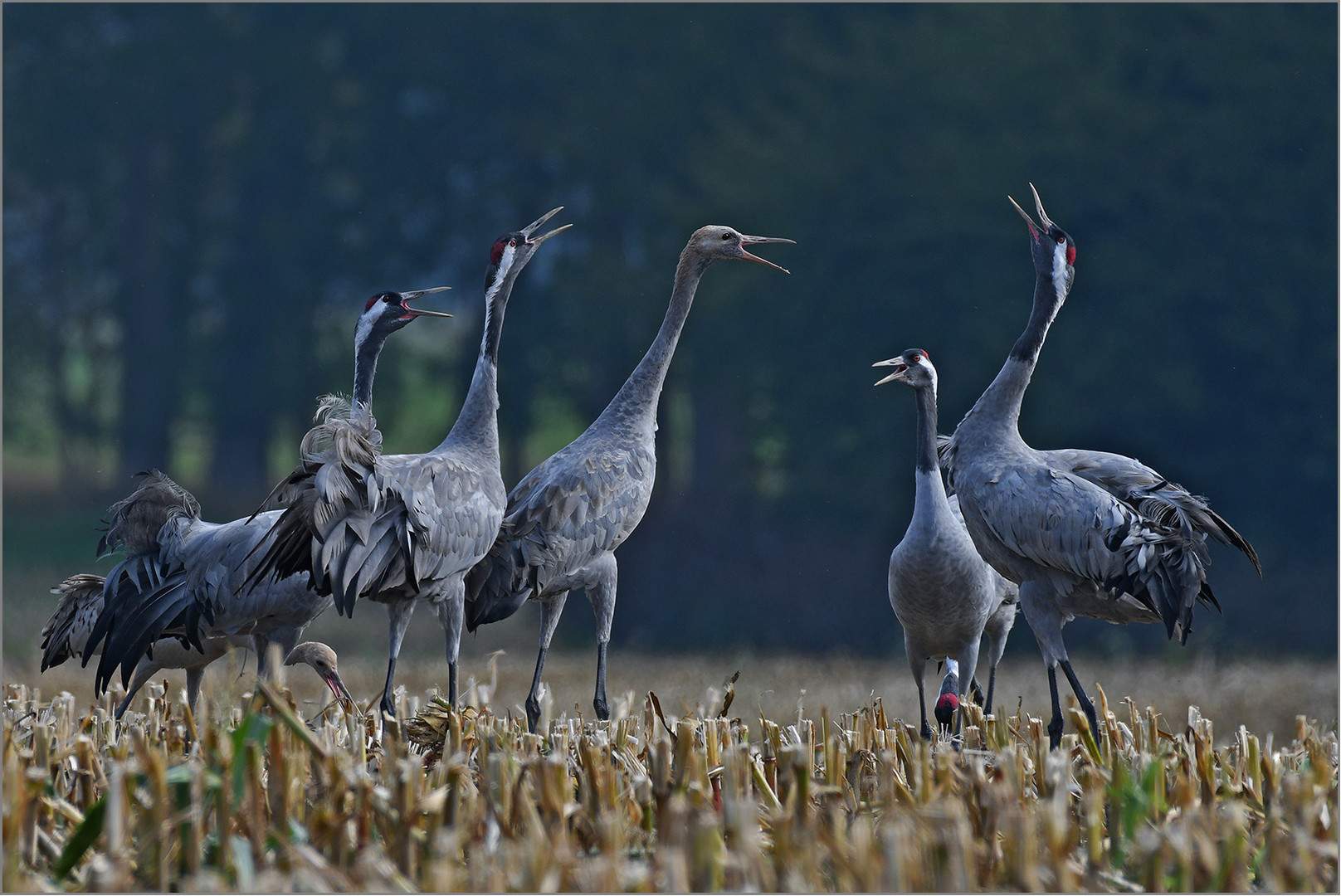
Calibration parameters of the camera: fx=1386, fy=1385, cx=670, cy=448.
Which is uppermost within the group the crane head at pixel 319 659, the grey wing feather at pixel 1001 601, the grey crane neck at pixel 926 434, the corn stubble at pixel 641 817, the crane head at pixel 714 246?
the crane head at pixel 714 246

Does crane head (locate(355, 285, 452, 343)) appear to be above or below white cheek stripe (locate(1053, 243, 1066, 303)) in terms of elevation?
below

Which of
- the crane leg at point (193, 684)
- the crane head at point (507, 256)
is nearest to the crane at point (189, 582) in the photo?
the crane head at point (507, 256)

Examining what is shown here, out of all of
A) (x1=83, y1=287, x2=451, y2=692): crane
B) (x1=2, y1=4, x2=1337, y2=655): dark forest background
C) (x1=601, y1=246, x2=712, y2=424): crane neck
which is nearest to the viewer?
(x1=83, y1=287, x2=451, y2=692): crane

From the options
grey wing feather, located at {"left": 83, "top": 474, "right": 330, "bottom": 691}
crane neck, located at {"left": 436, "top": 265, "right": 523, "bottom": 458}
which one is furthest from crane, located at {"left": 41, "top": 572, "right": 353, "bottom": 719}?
crane neck, located at {"left": 436, "top": 265, "right": 523, "bottom": 458}

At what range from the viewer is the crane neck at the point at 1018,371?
5168mm

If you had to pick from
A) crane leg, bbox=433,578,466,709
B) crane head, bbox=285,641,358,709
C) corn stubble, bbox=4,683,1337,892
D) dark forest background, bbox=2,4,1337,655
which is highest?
dark forest background, bbox=2,4,1337,655

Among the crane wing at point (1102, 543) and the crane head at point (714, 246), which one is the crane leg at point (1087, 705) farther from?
the crane head at point (714, 246)

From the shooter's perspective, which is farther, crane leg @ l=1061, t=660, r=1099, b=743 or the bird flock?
the bird flock

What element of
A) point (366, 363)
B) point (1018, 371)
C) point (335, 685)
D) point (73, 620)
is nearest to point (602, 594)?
point (335, 685)

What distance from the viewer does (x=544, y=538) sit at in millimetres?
5574

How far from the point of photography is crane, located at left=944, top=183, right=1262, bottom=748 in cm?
478

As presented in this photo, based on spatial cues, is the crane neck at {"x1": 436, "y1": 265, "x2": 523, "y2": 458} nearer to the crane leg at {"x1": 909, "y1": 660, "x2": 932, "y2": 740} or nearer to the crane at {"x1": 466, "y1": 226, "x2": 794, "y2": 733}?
the crane at {"x1": 466, "y1": 226, "x2": 794, "y2": 733}

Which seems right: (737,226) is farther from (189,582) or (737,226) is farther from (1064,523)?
(1064,523)

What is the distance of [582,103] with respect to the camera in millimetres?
18172
